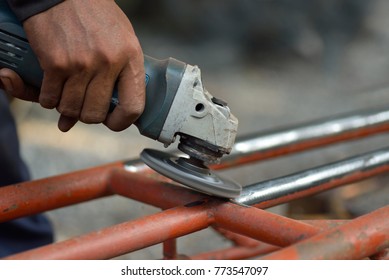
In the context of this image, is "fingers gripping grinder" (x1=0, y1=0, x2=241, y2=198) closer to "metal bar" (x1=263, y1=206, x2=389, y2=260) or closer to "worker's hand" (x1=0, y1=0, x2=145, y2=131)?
"worker's hand" (x1=0, y1=0, x2=145, y2=131)

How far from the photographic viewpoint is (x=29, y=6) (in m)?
1.04

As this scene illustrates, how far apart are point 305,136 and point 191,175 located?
431mm

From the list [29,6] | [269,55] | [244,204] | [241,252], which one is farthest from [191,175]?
[269,55]

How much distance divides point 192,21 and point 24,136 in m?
1.73

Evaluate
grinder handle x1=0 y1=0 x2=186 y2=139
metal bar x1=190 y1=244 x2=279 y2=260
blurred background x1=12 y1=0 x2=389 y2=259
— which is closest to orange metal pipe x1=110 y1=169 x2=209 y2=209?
grinder handle x1=0 y1=0 x2=186 y2=139

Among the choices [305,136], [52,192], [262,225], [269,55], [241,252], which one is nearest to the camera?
[262,225]

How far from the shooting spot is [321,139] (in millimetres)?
1512

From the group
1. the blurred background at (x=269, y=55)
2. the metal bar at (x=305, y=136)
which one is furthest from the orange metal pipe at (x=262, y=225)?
the blurred background at (x=269, y=55)

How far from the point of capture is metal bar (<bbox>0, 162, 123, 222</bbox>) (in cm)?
116

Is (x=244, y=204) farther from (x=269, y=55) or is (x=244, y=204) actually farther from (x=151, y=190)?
(x=269, y=55)

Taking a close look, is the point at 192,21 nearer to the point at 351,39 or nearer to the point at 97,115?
the point at 351,39

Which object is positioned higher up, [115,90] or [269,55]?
[269,55]
